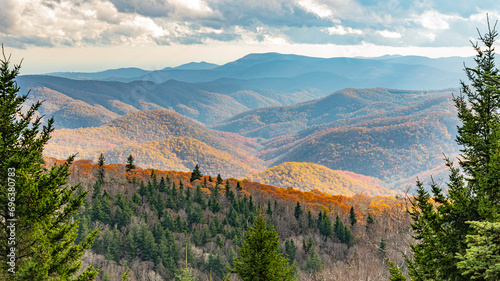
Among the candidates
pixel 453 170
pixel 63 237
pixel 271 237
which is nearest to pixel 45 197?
pixel 63 237

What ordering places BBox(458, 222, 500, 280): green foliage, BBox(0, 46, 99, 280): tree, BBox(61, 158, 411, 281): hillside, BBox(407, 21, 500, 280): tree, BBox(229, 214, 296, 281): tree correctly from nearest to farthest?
BBox(458, 222, 500, 280): green foliage
BBox(407, 21, 500, 280): tree
BBox(0, 46, 99, 280): tree
BBox(229, 214, 296, 281): tree
BBox(61, 158, 411, 281): hillside

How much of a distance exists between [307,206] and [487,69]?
108 metres

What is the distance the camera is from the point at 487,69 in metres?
12.0

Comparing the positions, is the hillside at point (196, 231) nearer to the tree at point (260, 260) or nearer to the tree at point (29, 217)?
the tree at point (260, 260)

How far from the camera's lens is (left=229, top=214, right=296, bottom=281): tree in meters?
13.9

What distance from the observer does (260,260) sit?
1397cm

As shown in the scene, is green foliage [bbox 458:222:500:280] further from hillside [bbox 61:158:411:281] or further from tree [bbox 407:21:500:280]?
hillside [bbox 61:158:411:281]

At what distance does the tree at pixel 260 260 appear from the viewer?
13867mm

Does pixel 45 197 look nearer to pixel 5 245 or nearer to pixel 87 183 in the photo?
pixel 5 245

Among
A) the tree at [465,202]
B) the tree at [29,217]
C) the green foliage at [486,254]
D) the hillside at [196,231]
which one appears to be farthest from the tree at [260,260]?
the hillside at [196,231]

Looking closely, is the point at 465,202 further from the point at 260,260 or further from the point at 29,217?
the point at 29,217

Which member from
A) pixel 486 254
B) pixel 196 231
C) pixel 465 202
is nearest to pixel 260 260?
pixel 465 202

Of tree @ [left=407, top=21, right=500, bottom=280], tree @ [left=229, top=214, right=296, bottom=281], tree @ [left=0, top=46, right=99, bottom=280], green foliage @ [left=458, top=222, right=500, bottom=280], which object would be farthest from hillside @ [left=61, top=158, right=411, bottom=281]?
tree @ [left=0, top=46, right=99, bottom=280]

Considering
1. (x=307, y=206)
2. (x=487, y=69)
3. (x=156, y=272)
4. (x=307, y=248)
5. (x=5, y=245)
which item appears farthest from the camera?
(x=307, y=206)
